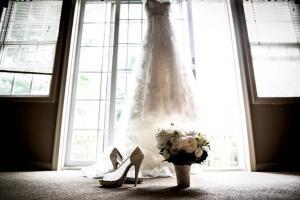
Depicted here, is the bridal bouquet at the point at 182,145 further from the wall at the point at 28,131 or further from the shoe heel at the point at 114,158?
the wall at the point at 28,131

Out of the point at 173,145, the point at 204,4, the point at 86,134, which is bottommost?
the point at 173,145

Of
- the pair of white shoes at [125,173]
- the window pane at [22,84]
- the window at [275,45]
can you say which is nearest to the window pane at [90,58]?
the window pane at [22,84]

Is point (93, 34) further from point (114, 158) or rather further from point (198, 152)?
point (198, 152)

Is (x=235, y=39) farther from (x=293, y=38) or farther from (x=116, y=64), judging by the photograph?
(x=116, y=64)

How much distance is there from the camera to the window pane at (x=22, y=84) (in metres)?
2.39

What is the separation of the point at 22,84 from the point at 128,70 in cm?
129

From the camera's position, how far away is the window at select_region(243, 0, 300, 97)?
7.87 feet

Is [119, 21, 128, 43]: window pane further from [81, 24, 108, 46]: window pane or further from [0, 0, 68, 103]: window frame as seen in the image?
[0, 0, 68, 103]: window frame

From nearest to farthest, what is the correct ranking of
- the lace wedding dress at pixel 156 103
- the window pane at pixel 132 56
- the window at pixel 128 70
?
1. the lace wedding dress at pixel 156 103
2. the window at pixel 128 70
3. the window pane at pixel 132 56

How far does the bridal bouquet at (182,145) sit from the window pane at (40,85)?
5.61 feet

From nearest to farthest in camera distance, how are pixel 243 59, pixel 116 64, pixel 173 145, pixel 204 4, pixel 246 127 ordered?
pixel 173 145 → pixel 246 127 → pixel 243 59 → pixel 116 64 → pixel 204 4

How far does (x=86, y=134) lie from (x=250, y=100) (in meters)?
2.01

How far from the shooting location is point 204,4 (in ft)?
9.41

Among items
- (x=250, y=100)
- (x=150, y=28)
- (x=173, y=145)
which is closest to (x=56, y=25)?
(x=150, y=28)
